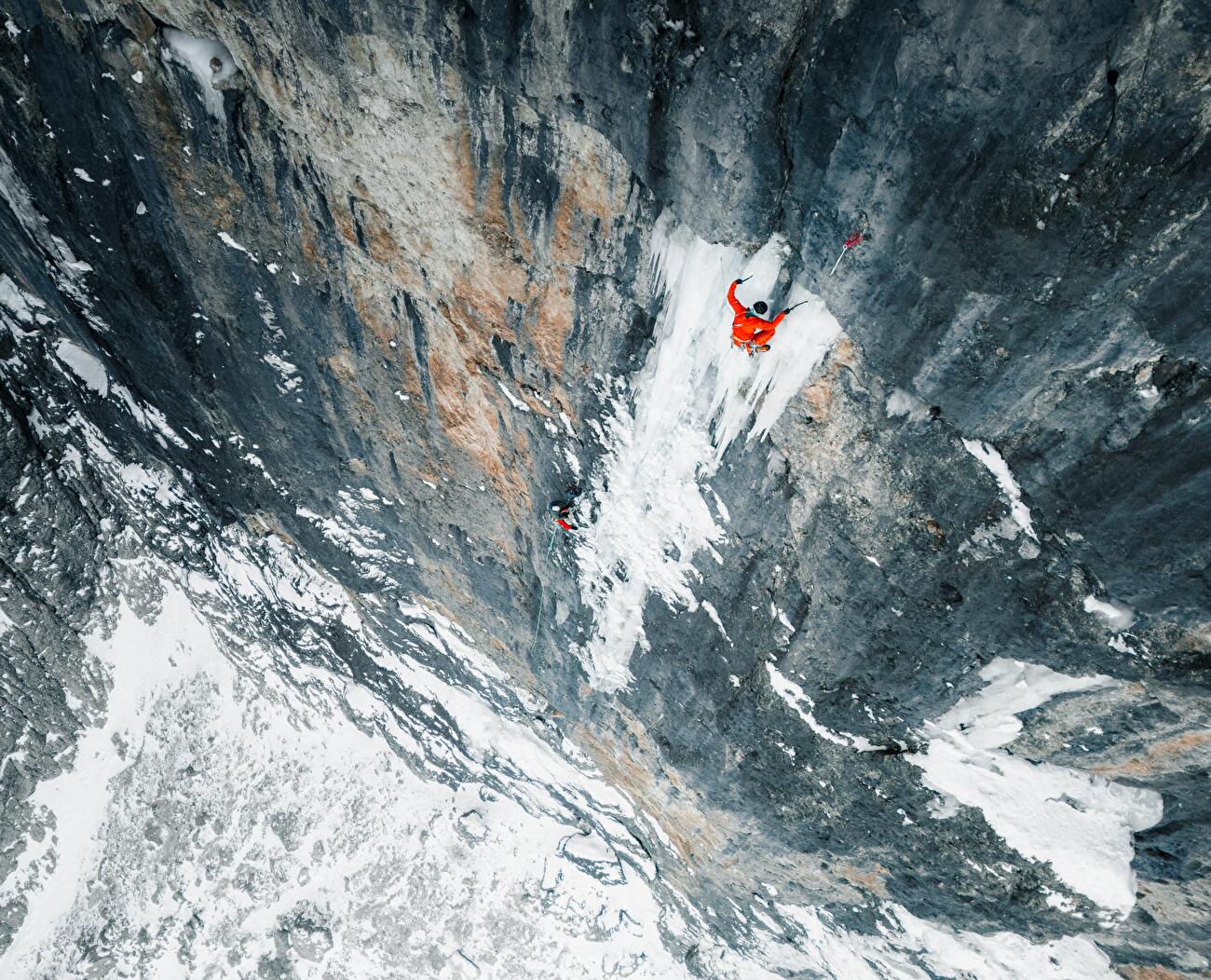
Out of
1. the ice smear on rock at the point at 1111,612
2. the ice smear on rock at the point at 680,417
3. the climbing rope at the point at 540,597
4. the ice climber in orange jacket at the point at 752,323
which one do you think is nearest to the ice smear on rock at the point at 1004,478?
the ice smear on rock at the point at 1111,612

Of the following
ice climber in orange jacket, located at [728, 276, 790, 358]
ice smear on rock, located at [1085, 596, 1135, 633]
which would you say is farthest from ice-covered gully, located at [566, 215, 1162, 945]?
ice smear on rock, located at [1085, 596, 1135, 633]

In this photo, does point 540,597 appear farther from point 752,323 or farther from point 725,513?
point 752,323

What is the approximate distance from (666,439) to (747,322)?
1627 millimetres

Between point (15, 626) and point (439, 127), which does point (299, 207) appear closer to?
point (439, 127)

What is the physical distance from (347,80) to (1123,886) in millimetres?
9595

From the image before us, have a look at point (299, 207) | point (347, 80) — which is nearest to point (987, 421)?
point (347, 80)

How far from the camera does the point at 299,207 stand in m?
6.95

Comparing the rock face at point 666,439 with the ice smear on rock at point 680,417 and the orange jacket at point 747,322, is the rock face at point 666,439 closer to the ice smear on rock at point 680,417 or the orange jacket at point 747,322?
the ice smear on rock at point 680,417

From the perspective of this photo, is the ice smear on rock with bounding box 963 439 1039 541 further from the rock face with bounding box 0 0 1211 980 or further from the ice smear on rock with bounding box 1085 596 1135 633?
the ice smear on rock with bounding box 1085 596 1135 633

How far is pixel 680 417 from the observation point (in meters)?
6.27

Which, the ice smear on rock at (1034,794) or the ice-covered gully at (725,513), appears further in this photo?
the ice smear on rock at (1034,794)

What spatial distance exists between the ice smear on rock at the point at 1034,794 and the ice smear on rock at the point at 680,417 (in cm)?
270

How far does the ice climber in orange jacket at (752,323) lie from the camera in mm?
5105

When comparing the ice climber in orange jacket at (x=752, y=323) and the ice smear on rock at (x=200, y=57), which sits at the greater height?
the ice climber in orange jacket at (x=752, y=323)
